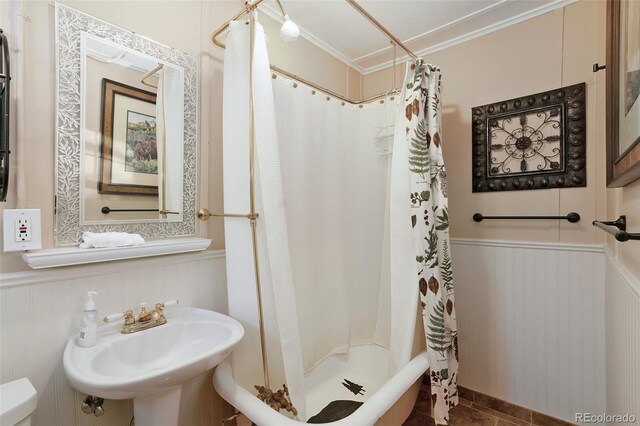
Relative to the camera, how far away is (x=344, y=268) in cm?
208

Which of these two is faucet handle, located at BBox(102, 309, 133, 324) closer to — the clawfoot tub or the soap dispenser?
the soap dispenser

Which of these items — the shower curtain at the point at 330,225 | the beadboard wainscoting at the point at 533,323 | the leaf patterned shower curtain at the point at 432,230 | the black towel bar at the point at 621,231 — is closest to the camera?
the black towel bar at the point at 621,231

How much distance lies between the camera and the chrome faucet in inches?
46.1

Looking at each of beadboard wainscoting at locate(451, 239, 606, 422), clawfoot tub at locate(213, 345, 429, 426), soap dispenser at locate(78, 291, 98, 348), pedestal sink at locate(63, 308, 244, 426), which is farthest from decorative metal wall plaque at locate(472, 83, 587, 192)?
soap dispenser at locate(78, 291, 98, 348)

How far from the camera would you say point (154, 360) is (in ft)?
3.89

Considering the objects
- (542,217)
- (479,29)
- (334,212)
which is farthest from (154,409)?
(479,29)

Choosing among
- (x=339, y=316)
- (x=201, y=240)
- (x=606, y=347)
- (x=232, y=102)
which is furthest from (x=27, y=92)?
(x=606, y=347)

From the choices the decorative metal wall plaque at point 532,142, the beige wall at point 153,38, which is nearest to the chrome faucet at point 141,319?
the beige wall at point 153,38

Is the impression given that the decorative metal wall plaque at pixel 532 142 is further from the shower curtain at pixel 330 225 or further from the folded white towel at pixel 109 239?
the folded white towel at pixel 109 239

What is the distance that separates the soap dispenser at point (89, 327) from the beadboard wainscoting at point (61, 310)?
0.08 m

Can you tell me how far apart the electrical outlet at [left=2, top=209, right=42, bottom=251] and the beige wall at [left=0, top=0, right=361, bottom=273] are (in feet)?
0.14

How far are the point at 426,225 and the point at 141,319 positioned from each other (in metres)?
1.40

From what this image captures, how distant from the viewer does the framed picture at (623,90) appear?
30.1 inches

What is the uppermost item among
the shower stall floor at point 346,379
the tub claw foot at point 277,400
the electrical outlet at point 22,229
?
the electrical outlet at point 22,229
